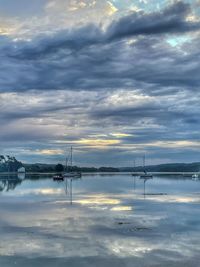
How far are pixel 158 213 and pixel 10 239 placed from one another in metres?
20.8

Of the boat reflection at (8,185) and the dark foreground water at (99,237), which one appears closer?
the dark foreground water at (99,237)

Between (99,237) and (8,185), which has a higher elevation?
(8,185)

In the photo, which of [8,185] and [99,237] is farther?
[8,185]

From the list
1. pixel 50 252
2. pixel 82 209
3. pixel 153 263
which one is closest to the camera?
pixel 153 263

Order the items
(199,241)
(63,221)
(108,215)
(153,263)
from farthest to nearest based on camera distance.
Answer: (108,215), (63,221), (199,241), (153,263)

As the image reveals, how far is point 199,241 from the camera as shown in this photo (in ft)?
101

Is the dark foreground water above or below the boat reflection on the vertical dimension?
below

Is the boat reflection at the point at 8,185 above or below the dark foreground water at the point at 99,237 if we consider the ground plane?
above

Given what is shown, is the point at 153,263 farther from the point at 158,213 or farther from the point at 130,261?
the point at 158,213

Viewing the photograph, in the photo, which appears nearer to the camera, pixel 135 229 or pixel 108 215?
pixel 135 229

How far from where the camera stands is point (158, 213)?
47688mm

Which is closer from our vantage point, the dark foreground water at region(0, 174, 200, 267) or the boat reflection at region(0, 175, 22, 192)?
the dark foreground water at region(0, 174, 200, 267)

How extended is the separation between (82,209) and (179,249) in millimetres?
24418

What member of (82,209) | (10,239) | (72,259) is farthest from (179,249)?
(82,209)
